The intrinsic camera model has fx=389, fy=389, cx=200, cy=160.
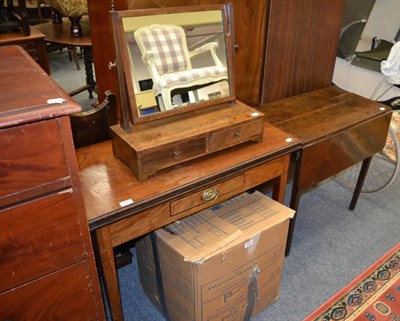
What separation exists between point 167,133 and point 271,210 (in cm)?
56

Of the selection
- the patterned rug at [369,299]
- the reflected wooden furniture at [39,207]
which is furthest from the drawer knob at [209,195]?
the patterned rug at [369,299]

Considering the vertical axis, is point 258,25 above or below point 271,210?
above

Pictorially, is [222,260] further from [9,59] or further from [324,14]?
[324,14]

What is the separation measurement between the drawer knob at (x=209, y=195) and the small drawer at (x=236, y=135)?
0.15 meters

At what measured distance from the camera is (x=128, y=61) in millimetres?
1290

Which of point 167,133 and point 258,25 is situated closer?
point 167,133

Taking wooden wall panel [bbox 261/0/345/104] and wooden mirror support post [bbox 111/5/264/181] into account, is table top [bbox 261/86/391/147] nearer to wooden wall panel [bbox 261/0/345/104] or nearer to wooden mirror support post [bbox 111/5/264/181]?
wooden wall panel [bbox 261/0/345/104]

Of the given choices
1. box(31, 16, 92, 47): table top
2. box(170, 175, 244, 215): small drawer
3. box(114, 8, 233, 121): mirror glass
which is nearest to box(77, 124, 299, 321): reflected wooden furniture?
box(170, 175, 244, 215): small drawer

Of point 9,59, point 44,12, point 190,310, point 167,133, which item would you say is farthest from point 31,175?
point 44,12

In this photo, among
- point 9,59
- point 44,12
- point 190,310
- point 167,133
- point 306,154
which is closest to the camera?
point 9,59

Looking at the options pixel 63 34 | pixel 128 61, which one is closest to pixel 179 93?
pixel 128 61

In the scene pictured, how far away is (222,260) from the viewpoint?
1.40 m

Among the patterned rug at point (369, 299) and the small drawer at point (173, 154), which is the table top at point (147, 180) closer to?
the small drawer at point (173, 154)

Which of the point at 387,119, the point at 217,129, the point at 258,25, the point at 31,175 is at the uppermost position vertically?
the point at 258,25
